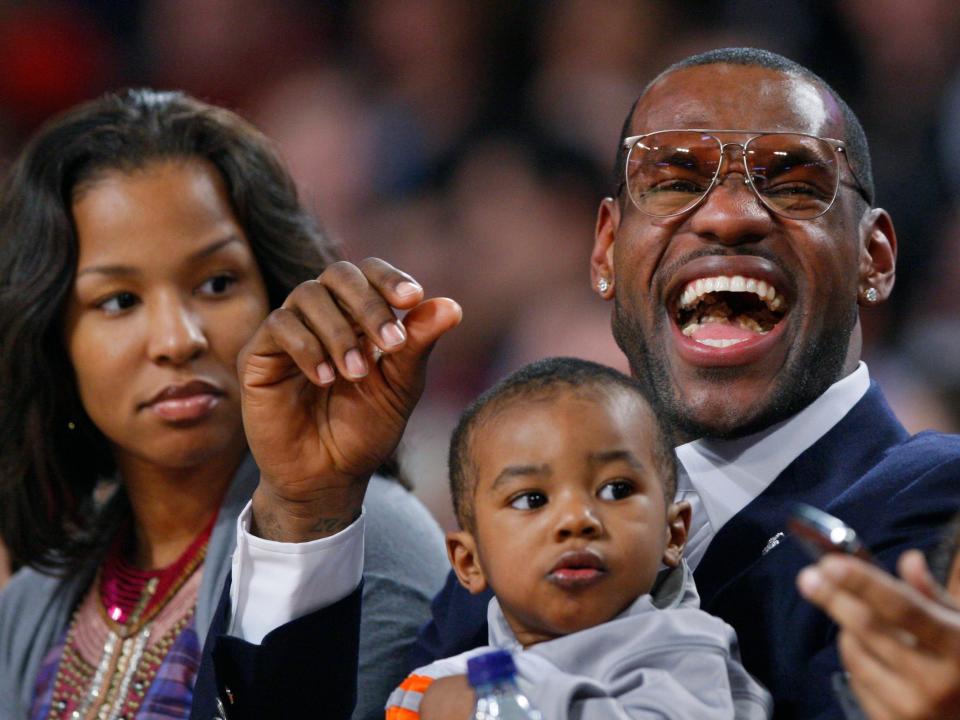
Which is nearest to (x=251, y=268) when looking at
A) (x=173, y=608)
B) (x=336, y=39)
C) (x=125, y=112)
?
(x=125, y=112)

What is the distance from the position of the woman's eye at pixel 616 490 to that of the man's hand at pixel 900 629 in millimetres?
474

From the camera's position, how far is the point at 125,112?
2789 millimetres

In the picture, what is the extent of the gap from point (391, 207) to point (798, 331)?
2.50 metres

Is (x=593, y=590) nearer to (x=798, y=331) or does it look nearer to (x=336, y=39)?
(x=798, y=331)

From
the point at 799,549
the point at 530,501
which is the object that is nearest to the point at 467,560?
the point at 530,501

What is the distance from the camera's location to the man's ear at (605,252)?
242cm

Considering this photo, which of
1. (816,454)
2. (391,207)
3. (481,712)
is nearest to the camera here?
(481,712)

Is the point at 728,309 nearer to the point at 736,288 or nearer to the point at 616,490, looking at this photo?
the point at 736,288

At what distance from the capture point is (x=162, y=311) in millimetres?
2543

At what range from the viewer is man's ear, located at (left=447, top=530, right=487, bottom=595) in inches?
72.3

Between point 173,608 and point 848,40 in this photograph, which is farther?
point 848,40

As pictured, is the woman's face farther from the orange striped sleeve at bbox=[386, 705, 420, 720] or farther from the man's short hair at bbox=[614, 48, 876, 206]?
the orange striped sleeve at bbox=[386, 705, 420, 720]

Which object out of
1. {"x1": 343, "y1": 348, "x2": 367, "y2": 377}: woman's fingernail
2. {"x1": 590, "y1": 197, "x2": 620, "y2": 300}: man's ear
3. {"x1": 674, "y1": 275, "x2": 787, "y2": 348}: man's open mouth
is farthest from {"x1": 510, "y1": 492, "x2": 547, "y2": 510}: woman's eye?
{"x1": 590, "y1": 197, "x2": 620, "y2": 300}: man's ear

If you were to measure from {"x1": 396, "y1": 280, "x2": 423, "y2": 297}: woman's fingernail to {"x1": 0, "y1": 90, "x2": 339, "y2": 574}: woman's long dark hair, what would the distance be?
36.3 inches
